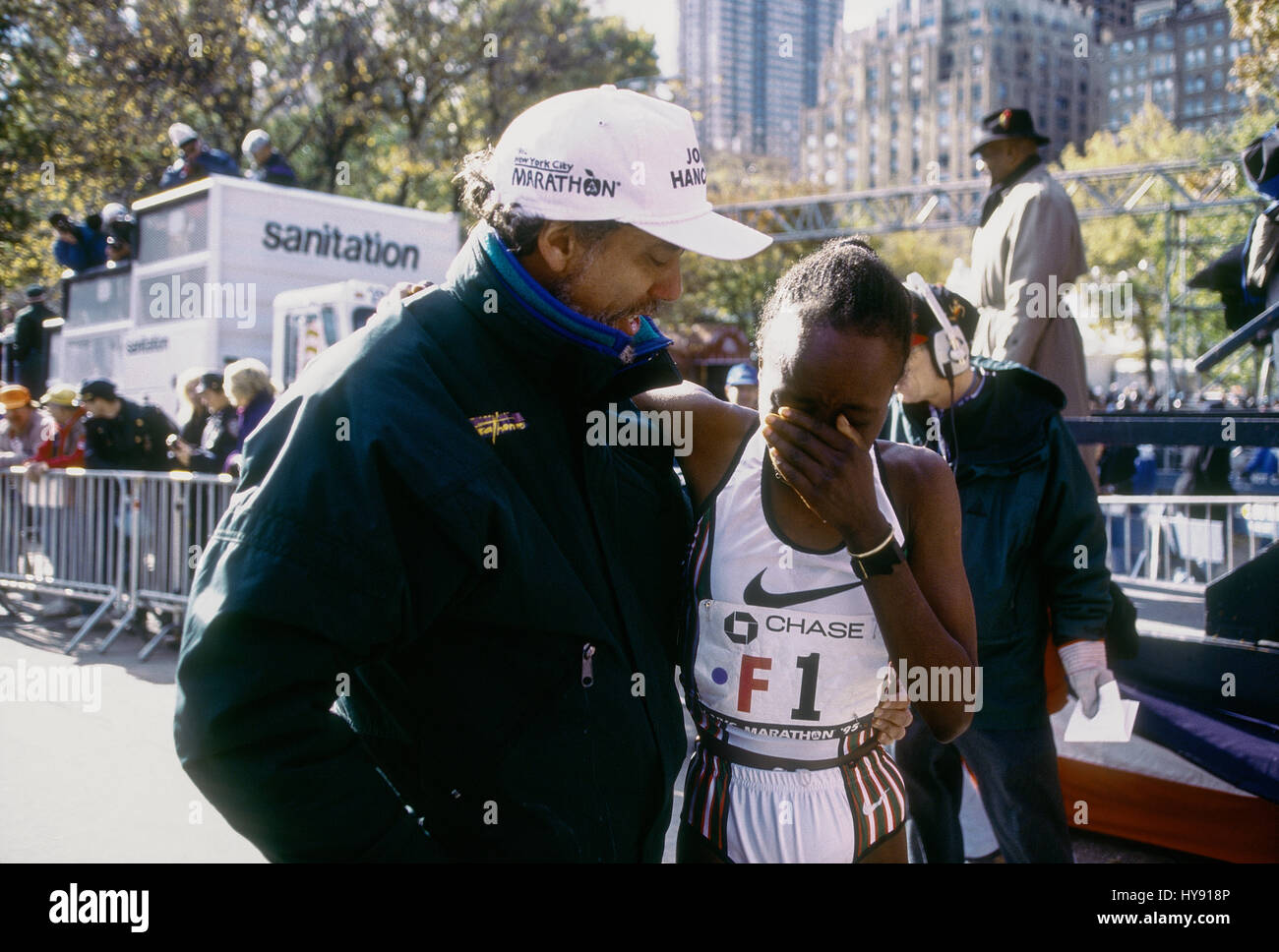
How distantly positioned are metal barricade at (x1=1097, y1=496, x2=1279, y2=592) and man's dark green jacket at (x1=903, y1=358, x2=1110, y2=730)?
373cm

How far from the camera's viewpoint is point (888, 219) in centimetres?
2294

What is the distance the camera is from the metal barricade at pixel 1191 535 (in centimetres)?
702

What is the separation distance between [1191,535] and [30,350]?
13883 mm

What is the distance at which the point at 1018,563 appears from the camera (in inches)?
124

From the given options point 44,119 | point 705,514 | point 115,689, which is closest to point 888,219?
point 44,119

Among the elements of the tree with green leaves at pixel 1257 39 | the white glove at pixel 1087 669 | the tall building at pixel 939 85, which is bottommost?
the white glove at pixel 1087 669

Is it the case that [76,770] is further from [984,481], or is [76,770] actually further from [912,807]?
[984,481]

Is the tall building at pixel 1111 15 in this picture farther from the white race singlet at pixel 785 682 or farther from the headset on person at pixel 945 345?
the white race singlet at pixel 785 682

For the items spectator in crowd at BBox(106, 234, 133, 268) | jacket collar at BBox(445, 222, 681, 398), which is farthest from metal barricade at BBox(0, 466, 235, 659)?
jacket collar at BBox(445, 222, 681, 398)

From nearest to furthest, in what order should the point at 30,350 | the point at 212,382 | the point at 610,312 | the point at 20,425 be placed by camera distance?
the point at 610,312 → the point at 212,382 → the point at 20,425 → the point at 30,350

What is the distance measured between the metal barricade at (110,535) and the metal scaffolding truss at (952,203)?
1339cm

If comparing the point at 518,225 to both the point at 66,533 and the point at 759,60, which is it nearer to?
the point at 66,533

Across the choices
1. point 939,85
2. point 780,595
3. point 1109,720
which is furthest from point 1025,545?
point 939,85

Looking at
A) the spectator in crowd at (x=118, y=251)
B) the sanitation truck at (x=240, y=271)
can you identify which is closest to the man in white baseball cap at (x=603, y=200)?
the sanitation truck at (x=240, y=271)
